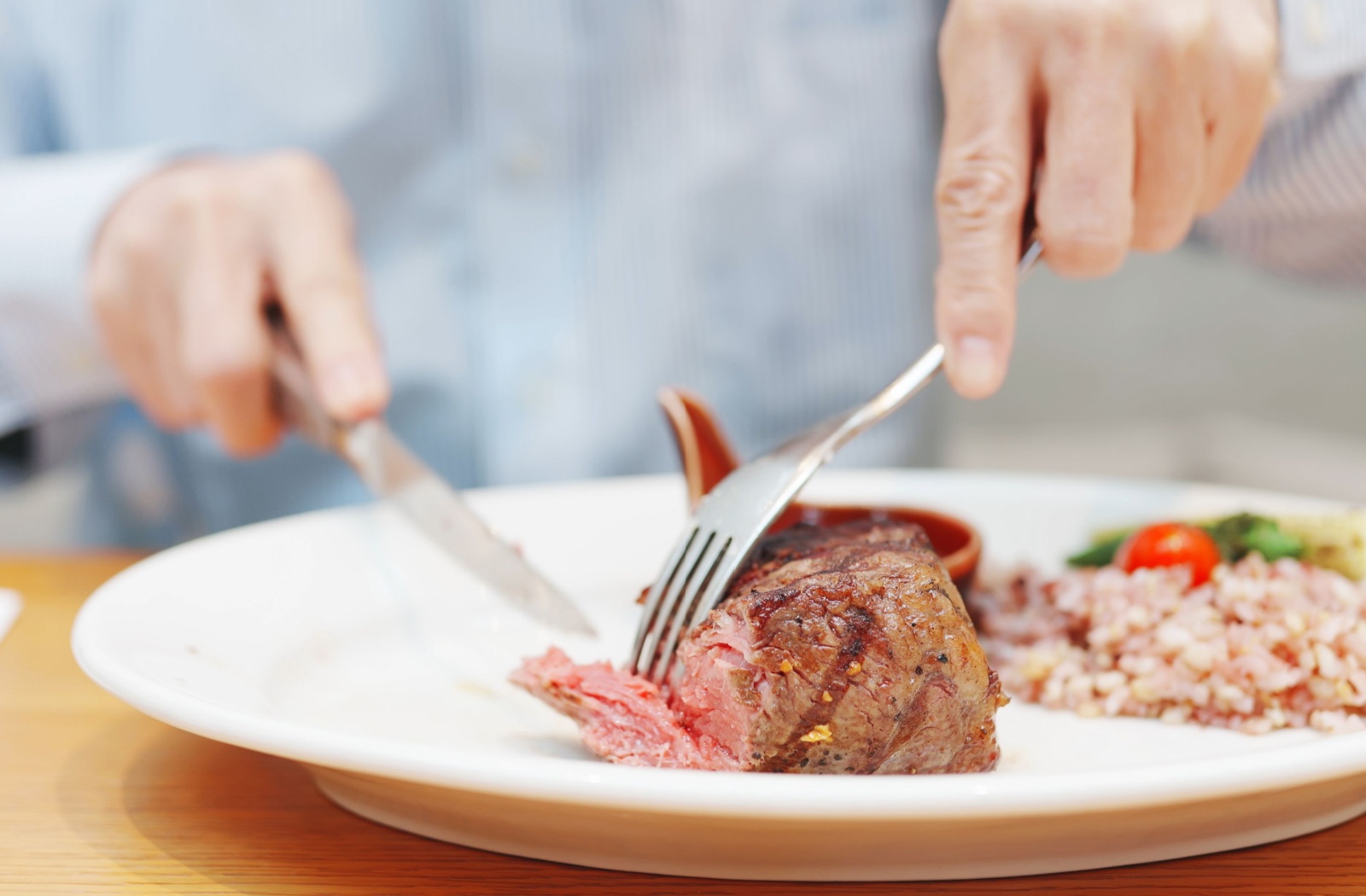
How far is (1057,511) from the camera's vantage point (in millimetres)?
2338

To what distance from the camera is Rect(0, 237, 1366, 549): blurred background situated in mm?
7305

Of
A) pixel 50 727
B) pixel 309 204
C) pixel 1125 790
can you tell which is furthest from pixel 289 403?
pixel 1125 790

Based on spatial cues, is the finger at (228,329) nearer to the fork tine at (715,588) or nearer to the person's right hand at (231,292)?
the person's right hand at (231,292)

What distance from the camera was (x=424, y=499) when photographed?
202 centimetres

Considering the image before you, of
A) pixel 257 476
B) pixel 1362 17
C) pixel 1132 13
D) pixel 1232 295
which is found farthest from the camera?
pixel 1232 295

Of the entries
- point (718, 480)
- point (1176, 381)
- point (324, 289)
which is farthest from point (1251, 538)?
point (1176, 381)

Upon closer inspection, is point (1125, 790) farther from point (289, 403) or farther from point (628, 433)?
point (628, 433)

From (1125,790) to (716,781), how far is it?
0.34 metres

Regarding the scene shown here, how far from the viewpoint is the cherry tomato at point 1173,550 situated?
6.09ft

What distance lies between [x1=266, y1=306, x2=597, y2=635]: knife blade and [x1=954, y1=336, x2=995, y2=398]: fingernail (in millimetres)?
677

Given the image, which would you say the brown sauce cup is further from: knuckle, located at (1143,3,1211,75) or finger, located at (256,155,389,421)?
knuckle, located at (1143,3,1211,75)

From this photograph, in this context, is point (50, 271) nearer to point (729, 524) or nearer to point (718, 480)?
point (718, 480)

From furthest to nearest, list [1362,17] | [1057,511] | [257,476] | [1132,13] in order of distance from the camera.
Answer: [257,476] < [1057,511] < [1362,17] < [1132,13]

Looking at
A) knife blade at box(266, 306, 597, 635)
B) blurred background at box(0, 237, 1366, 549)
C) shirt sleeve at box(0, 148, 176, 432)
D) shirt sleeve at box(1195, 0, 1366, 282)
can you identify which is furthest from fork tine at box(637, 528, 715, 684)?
blurred background at box(0, 237, 1366, 549)
